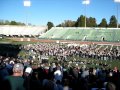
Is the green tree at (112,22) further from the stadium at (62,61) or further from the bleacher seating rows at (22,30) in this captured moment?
the bleacher seating rows at (22,30)

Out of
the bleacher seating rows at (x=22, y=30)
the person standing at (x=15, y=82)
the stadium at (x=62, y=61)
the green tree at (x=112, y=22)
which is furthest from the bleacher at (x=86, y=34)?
the person standing at (x=15, y=82)

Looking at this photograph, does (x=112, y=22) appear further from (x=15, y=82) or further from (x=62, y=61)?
(x=15, y=82)

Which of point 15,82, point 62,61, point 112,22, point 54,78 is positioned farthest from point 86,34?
point 15,82

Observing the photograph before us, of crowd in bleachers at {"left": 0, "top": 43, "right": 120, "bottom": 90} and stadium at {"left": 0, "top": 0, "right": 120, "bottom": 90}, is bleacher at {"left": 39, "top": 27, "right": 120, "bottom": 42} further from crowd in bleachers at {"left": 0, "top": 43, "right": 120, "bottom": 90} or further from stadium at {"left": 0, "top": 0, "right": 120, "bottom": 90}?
crowd in bleachers at {"left": 0, "top": 43, "right": 120, "bottom": 90}

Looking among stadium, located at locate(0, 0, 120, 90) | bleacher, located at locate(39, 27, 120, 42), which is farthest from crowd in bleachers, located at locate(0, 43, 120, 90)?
bleacher, located at locate(39, 27, 120, 42)

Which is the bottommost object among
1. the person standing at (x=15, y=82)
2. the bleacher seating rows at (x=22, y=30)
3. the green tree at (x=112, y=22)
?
the person standing at (x=15, y=82)

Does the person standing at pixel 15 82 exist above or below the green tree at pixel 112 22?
below

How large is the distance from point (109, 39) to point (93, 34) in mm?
7099

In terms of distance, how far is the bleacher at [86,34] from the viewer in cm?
7109

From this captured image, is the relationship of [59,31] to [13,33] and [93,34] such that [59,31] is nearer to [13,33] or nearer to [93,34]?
[93,34]

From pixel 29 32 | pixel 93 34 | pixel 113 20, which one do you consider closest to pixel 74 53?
pixel 93 34

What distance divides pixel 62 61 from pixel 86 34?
144 feet

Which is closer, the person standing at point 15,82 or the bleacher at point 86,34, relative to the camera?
the person standing at point 15,82

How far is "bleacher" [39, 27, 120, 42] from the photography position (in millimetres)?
71094
